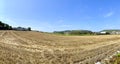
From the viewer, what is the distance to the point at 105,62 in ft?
31.2

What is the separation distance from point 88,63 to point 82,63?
0.32 meters

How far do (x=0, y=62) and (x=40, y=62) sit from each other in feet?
6.93

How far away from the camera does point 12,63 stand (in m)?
9.33

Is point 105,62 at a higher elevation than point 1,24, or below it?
below

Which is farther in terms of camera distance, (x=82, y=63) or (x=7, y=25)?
(x=7, y=25)

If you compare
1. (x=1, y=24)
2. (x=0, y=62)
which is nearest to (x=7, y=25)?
(x=1, y=24)

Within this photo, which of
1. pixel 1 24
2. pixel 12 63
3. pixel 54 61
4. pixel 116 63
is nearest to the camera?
pixel 116 63

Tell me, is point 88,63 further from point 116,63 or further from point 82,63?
point 116,63

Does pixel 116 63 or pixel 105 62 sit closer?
pixel 116 63

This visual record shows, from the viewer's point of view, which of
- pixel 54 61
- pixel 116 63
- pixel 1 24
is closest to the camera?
pixel 116 63

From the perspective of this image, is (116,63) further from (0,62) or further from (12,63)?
(0,62)

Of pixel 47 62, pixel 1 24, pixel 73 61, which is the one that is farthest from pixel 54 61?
pixel 1 24

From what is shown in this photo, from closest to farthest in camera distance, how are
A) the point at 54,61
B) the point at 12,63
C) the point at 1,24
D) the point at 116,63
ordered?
the point at 116,63
the point at 12,63
the point at 54,61
the point at 1,24

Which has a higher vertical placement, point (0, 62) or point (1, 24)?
point (1, 24)
